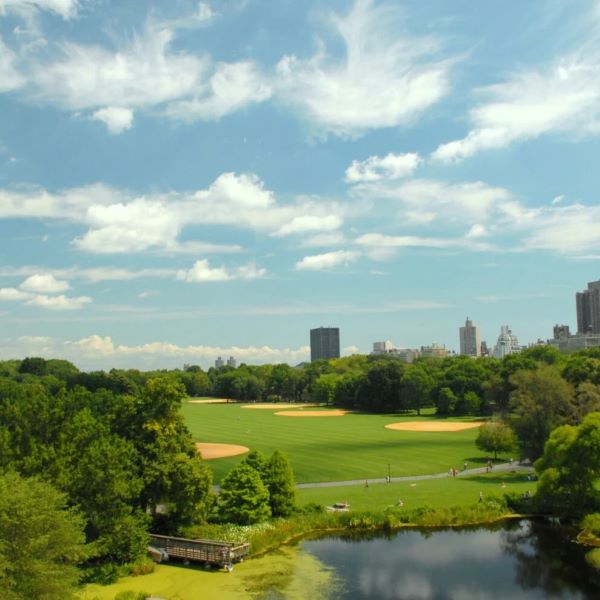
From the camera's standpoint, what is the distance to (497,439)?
66000 millimetres

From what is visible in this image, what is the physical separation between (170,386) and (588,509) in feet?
87.8

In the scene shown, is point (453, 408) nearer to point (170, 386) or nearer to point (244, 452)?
point (244, 452)

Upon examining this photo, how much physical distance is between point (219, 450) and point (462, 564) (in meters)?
46.1

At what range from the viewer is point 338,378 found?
162m

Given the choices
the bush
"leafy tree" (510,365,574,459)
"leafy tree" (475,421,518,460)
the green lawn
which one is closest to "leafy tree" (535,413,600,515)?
the green lawn

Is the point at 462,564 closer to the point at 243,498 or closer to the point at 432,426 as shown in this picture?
the point at 243,498

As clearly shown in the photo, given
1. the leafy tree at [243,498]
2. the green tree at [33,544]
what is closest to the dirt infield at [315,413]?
the leafy tree at [243,498]

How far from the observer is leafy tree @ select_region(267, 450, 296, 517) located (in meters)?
42.1

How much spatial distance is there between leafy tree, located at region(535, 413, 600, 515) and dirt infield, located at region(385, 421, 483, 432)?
53.5m

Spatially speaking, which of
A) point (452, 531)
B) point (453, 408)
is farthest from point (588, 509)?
point (453, 408)

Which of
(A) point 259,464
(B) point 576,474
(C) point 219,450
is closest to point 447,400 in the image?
(C) point 219,450

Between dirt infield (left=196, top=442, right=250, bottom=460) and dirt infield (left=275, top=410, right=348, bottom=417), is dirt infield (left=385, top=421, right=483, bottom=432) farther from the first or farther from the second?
dirt infield (left=196, top=442, right=250, bottom=460)

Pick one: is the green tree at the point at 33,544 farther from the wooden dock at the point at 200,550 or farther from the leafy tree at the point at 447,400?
the leafy tree at the point at 447,400

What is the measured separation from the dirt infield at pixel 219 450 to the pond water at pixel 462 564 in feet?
113
